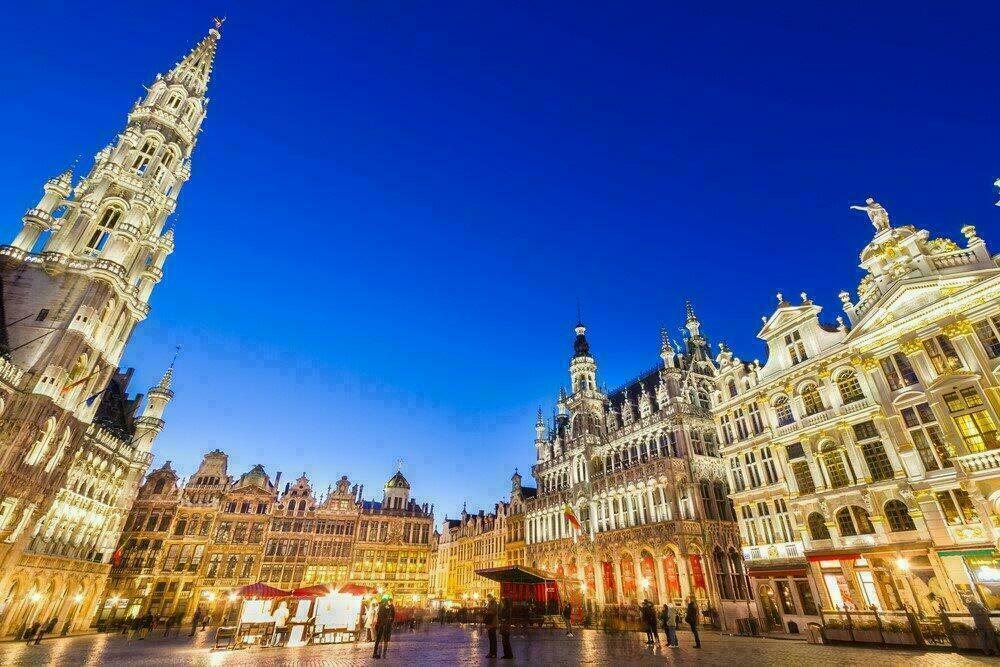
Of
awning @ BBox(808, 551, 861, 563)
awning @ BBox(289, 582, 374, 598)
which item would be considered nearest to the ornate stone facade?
awning @ BBox(808, 551, 861, 563)

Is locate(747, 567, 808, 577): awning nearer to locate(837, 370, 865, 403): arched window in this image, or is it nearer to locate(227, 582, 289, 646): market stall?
locate(837, 370, 865, 403): arched window

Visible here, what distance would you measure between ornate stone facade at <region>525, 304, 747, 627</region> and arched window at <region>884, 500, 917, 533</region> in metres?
12.2

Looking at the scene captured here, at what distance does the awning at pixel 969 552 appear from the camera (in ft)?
69.2

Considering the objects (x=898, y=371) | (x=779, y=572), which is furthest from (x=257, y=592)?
(x=898, y=371)

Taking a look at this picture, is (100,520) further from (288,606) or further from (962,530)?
(962,530)

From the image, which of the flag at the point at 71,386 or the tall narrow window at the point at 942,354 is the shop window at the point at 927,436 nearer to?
the tall narrow window at the point at 942,354

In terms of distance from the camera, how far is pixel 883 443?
2641 cm

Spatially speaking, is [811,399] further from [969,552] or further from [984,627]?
[984,627]

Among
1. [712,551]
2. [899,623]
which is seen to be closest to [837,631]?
[899,623]

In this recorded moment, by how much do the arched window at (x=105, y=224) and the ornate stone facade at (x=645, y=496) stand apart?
50.4 meters

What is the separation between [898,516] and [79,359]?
5297cm

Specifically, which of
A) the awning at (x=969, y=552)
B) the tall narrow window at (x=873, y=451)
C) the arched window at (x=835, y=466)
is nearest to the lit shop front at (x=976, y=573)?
the awning at (x=969, y=552)

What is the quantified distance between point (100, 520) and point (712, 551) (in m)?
55.7

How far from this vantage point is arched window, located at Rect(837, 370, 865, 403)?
1123 inches
